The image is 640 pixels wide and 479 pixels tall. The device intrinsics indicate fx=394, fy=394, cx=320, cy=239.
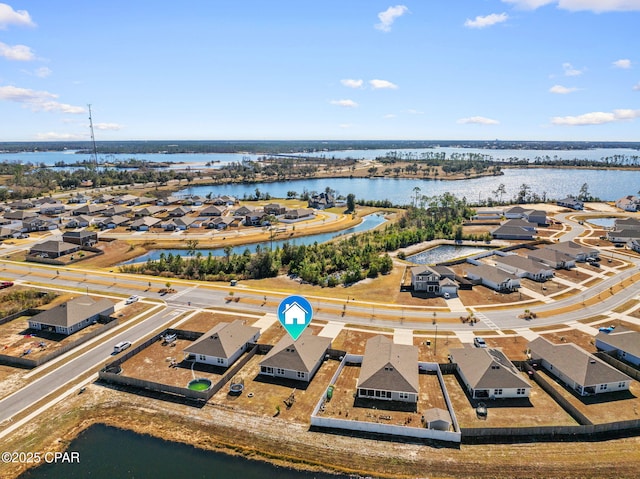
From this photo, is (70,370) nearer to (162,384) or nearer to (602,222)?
(162,384)

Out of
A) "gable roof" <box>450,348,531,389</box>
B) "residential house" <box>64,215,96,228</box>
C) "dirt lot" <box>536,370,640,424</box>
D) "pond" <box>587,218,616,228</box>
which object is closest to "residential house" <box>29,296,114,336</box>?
"gable roof" <box>450,348,531,389</box>

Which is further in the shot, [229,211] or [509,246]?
[229,211]

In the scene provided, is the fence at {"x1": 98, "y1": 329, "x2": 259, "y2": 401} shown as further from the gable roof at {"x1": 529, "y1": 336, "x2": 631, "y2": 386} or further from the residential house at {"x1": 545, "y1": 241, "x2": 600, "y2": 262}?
the residential house at {"x1": 545, "y1": 241, "x2": 600, "y2": 262}

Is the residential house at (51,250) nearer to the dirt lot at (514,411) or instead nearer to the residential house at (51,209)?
the residential house at (51,209)

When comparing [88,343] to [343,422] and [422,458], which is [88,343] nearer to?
[343,422]

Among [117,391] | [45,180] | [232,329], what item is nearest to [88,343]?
[117,391]

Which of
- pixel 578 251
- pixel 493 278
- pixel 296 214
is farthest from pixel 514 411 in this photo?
pixel 296 214
